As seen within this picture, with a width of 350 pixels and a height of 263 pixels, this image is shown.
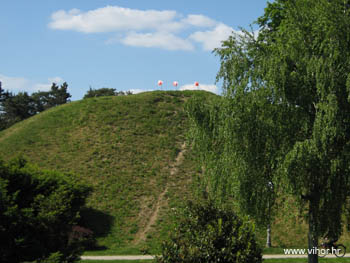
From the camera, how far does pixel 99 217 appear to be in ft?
81.5

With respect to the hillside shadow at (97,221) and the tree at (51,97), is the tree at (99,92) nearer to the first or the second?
the tree at (51,97)

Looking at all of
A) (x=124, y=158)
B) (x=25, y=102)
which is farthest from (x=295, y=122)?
(x=25, y=102)

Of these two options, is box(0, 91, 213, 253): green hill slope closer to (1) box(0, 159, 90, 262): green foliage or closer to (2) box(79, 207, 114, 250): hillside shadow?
(2) box(79, 207, 114, 250): hillside shadow

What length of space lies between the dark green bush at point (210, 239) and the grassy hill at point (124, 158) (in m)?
10.1

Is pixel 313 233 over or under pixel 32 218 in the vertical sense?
under

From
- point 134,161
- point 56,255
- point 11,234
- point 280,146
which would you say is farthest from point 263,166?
point 134,161

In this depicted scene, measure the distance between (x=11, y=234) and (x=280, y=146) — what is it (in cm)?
738

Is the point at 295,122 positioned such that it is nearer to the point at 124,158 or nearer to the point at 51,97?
the point at 124,158

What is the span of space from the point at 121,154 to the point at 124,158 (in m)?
0.68

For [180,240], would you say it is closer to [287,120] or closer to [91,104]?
[287,120]

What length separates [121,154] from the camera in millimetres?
32969

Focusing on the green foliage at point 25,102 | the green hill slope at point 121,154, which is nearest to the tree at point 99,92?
the green foliage at point 25,102

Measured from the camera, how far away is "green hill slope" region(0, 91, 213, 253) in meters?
24.5

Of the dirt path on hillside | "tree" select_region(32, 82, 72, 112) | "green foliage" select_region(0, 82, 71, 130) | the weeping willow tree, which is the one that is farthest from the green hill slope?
"tree" select_region(32, 82, 72, 112)
